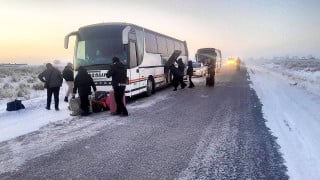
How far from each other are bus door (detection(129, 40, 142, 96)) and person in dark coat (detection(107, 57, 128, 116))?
130 inches

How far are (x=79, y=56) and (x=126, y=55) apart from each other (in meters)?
2.07

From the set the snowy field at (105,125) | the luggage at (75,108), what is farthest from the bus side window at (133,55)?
the luggage at (75,108)

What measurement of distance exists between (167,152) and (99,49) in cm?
908

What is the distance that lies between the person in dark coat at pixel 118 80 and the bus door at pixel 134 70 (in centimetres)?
330

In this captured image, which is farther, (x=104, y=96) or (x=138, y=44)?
(x=138, y=44)

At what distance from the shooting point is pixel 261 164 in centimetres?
668

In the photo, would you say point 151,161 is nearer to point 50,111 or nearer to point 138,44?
point 50,111

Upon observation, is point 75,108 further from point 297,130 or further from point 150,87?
point 297,130

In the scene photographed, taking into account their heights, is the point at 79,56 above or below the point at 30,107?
above

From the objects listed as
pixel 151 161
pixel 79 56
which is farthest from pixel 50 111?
pixel 151 161

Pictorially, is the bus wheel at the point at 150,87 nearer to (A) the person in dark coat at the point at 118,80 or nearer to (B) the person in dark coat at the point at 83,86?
(B) the person in dark coat at the point at 83,86

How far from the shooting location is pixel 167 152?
7.55m

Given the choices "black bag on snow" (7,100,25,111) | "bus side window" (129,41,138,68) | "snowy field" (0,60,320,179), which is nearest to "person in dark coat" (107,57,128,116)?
"snowy field" (0,60,320,179)

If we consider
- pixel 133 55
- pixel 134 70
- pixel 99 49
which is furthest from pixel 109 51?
pixel 134 70
